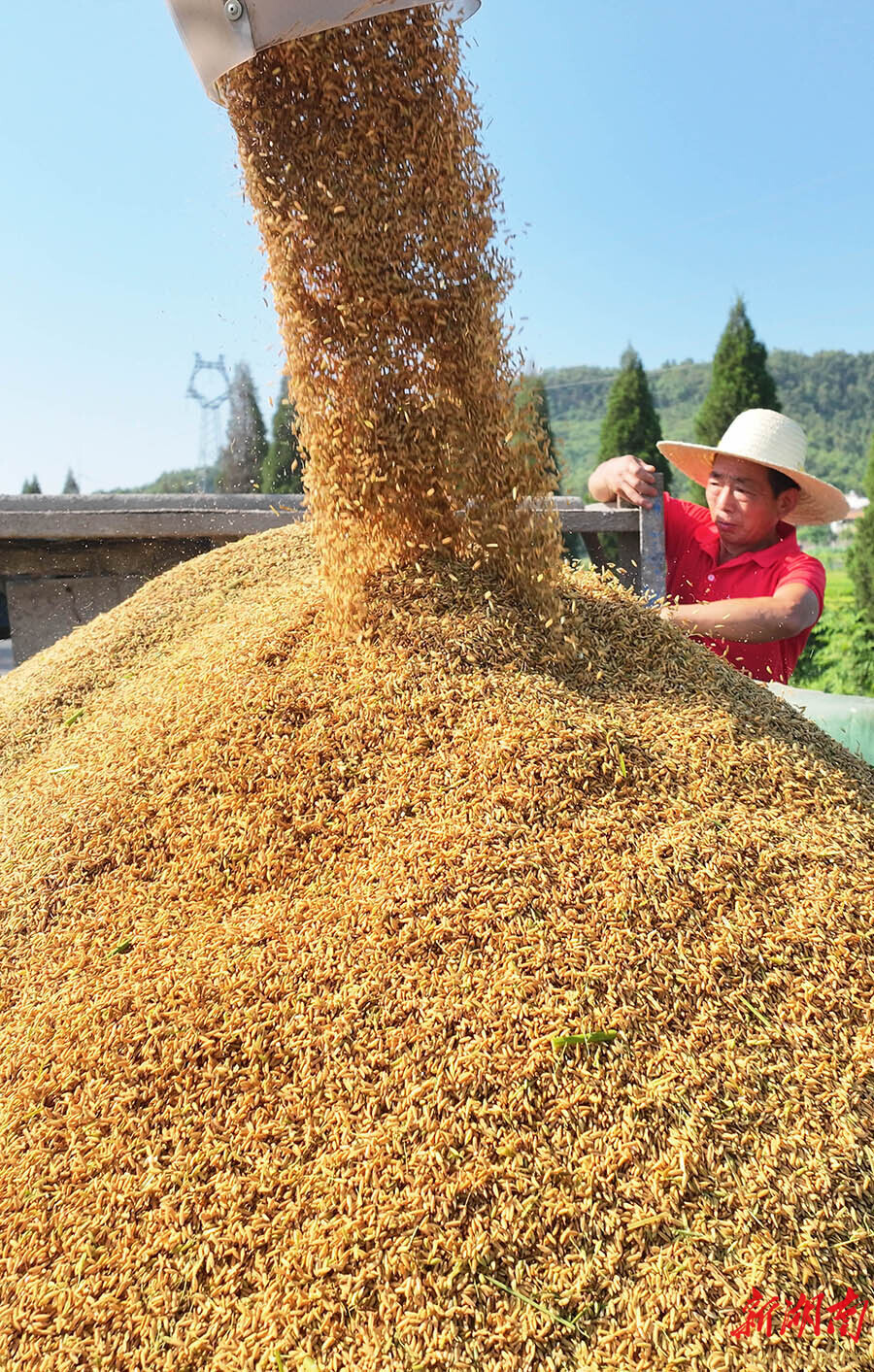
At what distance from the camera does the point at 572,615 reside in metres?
2.41

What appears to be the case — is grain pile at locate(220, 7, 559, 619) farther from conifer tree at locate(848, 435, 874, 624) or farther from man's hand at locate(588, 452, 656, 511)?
conifer tree at locate(848, 435, 874, 624)

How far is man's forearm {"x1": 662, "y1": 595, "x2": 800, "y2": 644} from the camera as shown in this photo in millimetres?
2854

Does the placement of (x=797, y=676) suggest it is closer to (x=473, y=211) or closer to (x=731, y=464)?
(x=731, y=464)

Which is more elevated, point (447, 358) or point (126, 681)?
point (447, 358)

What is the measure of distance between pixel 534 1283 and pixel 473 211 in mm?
2228

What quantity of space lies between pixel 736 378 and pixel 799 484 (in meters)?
18.3

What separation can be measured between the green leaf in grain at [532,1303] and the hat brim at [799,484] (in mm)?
2617

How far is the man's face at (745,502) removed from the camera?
346 centimetres

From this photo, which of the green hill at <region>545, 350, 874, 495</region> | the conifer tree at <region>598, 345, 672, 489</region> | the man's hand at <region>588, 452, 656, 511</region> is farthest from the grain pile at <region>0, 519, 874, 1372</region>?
the green hill at <region>545, 350, 874, 495</region>

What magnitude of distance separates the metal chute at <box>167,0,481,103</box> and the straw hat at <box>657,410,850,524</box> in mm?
1812

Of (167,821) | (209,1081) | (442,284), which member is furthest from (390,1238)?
(442,284)

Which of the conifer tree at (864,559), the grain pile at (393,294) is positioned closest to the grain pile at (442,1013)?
the grain pile at (393,294)

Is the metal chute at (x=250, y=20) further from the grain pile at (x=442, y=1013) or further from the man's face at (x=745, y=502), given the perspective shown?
the man's face at (x=745, y=502)

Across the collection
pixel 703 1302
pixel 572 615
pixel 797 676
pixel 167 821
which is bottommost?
pixel 797 676
